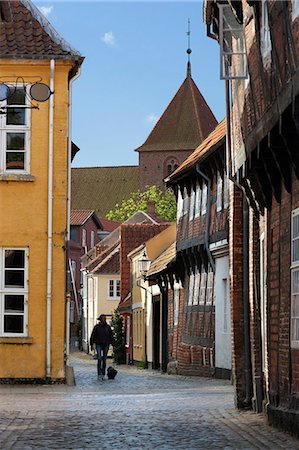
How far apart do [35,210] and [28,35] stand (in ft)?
12.5

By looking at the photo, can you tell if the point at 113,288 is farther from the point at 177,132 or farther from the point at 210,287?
the point at 177,132

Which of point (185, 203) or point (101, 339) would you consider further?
point (185, 203)

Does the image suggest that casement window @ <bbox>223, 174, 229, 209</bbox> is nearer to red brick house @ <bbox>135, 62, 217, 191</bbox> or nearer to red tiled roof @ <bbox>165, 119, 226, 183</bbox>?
red tiled roof @ <bbox>165, 119, 226, 183</bbox>

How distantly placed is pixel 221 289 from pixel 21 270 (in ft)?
24.6

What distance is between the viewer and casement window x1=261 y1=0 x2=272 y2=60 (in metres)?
13.9

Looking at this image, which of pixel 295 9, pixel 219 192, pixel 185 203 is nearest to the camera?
Answer: pixel 295 9

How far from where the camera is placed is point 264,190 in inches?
563

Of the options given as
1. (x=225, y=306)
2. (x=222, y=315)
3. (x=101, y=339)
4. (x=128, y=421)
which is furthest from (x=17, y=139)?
(x=128, y=421)

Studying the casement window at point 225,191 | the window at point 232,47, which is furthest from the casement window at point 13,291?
the window at point 232,47

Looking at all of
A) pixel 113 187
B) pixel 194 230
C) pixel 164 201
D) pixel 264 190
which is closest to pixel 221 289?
pixel 194 230

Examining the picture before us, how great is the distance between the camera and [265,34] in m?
14.3

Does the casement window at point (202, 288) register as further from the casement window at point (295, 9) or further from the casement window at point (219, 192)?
the casement window at point (295, 9)

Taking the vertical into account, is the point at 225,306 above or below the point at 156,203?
below

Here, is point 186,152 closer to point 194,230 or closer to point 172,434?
point 194,230
